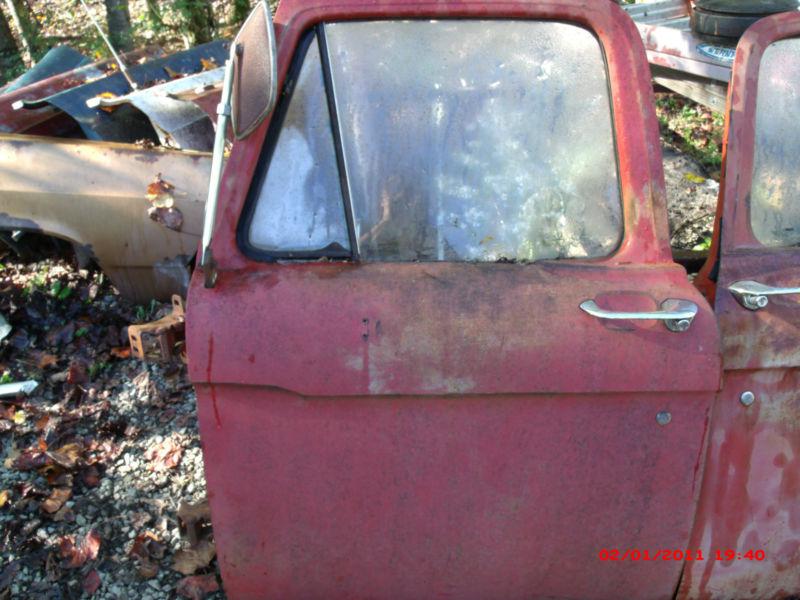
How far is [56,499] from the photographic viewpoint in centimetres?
300

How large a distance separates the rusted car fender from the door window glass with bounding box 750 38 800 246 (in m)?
2.49

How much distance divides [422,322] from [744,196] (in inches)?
36.1

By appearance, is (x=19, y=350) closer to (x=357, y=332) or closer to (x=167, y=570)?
(x=167, y=570)

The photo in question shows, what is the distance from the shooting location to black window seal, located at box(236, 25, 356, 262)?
6.52ft

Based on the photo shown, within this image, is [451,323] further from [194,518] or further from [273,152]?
[194,518]

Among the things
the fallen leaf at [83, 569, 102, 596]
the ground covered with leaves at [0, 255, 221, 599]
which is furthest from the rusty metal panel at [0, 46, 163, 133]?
the fallen leaf at [83, 569, 102, 596]

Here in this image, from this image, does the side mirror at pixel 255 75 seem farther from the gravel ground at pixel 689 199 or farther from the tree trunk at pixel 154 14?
the tree trunk at pixel 154 14

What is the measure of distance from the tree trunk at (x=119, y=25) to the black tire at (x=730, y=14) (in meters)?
6.42

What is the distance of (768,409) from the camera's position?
1.99m

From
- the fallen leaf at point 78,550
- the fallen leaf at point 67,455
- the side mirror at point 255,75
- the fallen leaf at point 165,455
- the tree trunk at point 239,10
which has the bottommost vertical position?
the fallen leaf at point 78,550

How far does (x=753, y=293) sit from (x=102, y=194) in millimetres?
2911

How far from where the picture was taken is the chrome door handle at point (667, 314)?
1.82 meters

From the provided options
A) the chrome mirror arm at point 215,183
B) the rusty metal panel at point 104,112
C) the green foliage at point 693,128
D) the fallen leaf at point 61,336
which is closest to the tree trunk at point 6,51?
the rusty metal panel at point 104,112

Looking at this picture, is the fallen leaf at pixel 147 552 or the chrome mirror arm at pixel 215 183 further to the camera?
the fallen leaf at pixel 147 552
